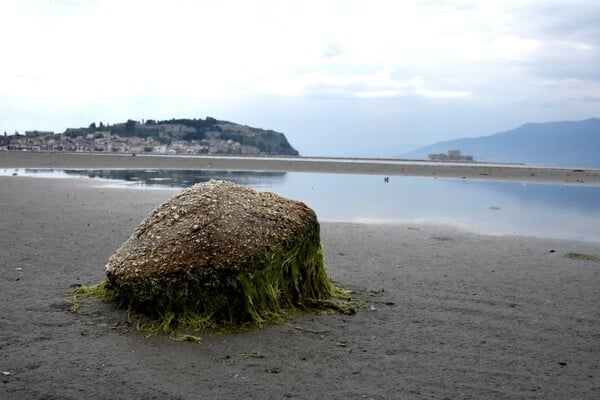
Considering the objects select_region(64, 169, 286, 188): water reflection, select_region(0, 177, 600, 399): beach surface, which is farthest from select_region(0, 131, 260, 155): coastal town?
select_region(0, 177, 600, 399): beach surface

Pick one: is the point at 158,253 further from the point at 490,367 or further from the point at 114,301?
the point at 490,367

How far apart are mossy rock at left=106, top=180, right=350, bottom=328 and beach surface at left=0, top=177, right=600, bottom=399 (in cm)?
39

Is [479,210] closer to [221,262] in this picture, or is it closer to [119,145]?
[221,262]

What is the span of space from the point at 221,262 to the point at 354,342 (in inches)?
71.6

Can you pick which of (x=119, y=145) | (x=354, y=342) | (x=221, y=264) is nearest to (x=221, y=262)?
(x=221, y=264)

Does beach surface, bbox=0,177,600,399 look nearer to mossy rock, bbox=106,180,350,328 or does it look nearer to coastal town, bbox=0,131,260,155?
mossy rock, bbox=106,180,350,328

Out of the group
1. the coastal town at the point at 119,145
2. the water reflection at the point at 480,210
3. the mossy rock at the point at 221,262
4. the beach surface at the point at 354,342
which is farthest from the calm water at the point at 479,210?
the coastal town at the point at 119,145

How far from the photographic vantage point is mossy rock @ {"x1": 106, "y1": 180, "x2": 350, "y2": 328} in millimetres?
6781

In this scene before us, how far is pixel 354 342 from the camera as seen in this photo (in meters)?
6.54

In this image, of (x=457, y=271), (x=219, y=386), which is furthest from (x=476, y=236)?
(x=219, y=386)

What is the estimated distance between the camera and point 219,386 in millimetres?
5184

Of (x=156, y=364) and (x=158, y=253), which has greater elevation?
(x=158, y=253)

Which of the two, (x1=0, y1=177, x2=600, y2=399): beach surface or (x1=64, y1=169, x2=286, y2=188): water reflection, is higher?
(x1=64, y1=169, x2=286, y2=188): water reflection

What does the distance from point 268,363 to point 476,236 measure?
1104cm
